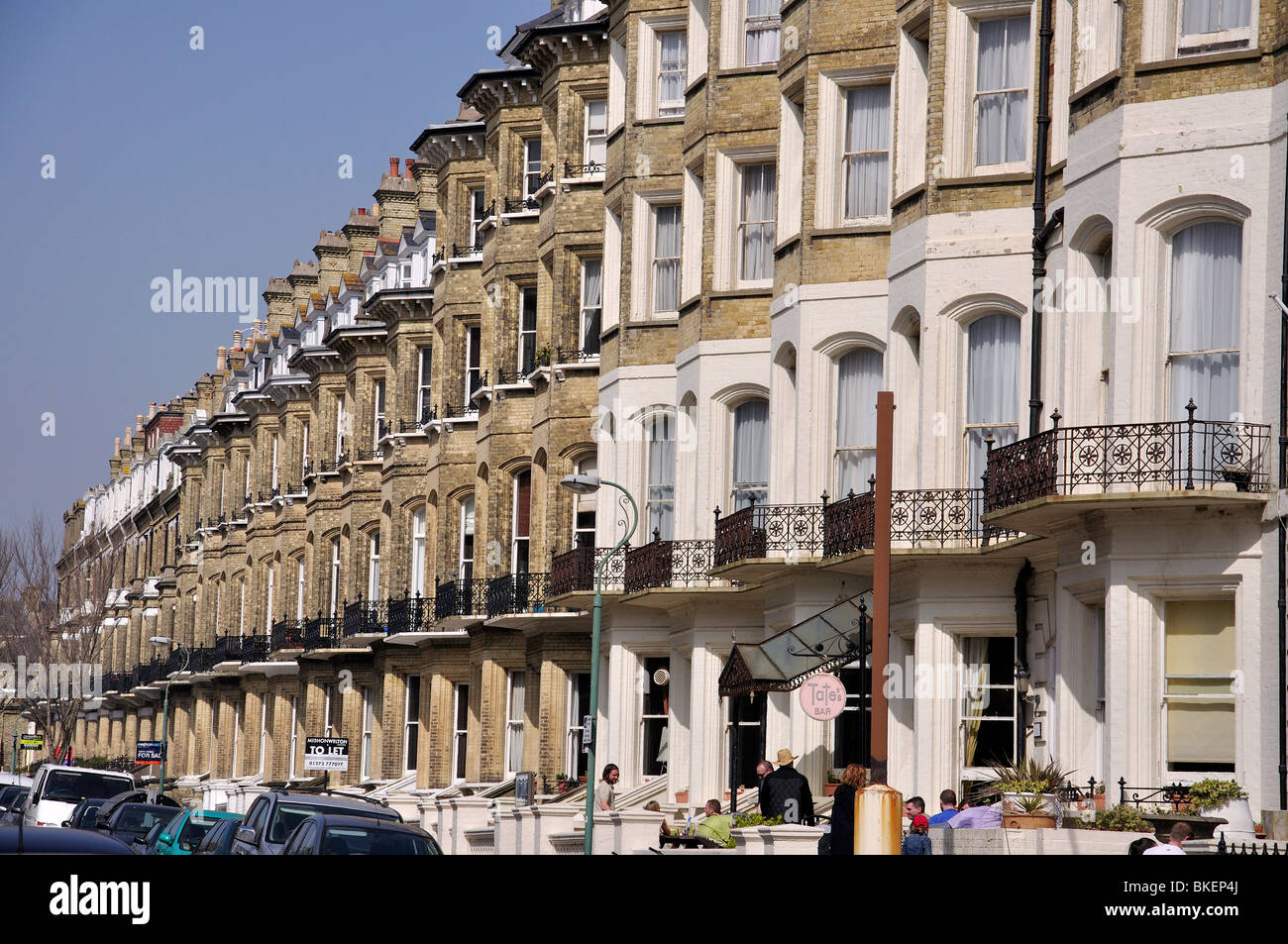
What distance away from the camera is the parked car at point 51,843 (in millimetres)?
11820

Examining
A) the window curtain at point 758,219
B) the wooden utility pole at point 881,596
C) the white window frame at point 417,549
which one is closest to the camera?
the wooden utility pole at point 881,596

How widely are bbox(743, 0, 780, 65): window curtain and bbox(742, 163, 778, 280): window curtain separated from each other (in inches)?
67.6

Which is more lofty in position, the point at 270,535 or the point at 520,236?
the point at 520,236

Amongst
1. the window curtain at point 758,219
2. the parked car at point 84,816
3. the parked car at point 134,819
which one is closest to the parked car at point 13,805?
the parked car at point 84,816

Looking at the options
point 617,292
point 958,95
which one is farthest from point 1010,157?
point 617,292

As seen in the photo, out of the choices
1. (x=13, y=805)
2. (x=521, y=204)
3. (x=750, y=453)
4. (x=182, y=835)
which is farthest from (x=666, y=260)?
(x=13, y=805)

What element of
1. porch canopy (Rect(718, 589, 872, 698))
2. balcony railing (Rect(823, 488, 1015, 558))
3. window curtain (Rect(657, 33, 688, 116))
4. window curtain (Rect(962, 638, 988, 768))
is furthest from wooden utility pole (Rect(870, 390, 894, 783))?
window curtain (Rect(657, 33, 688, 116))

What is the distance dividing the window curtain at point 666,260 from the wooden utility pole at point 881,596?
1665cm

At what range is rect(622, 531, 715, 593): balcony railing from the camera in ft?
113

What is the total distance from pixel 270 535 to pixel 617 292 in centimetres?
Result: 3168

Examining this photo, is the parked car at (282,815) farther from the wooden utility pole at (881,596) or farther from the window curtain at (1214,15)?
the window curtain at (1214,15)

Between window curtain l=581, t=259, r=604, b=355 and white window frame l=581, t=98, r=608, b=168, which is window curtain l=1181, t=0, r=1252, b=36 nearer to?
window curtain l=581, t=259, r=604, b=355
